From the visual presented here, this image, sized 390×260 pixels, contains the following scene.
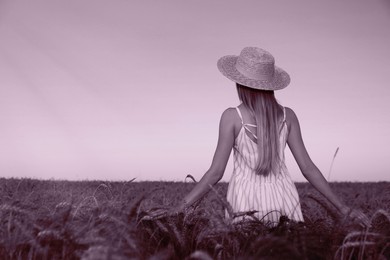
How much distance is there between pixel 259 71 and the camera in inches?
149

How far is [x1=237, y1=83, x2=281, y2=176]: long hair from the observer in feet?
11.8

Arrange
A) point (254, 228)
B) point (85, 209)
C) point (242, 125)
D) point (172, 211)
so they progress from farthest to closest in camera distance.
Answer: point (242, 125) < point (85, 209) < point (172, 211) < point (254, 228)

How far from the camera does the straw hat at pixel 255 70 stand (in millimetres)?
3738

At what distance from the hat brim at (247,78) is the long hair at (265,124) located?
2.8 inches

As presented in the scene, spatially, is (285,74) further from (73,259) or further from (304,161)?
(73,259)

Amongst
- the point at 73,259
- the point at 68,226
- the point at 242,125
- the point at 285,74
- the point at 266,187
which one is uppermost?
the point at 285,74

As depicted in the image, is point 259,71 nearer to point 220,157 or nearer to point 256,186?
point 220,157

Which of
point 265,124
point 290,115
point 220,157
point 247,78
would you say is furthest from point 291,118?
point 220,157

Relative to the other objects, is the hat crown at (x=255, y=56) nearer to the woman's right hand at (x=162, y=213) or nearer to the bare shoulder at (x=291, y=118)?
the bare shoulder at (x=291, y=118)

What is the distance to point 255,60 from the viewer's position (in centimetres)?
388

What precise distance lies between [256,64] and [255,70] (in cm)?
8

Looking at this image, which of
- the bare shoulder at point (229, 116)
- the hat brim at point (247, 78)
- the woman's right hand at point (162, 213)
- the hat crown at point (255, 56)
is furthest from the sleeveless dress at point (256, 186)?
the woman's right hand at point (162, 213)

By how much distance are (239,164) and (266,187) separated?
0.90 ft

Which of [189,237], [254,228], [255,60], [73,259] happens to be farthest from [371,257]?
[255,60]
